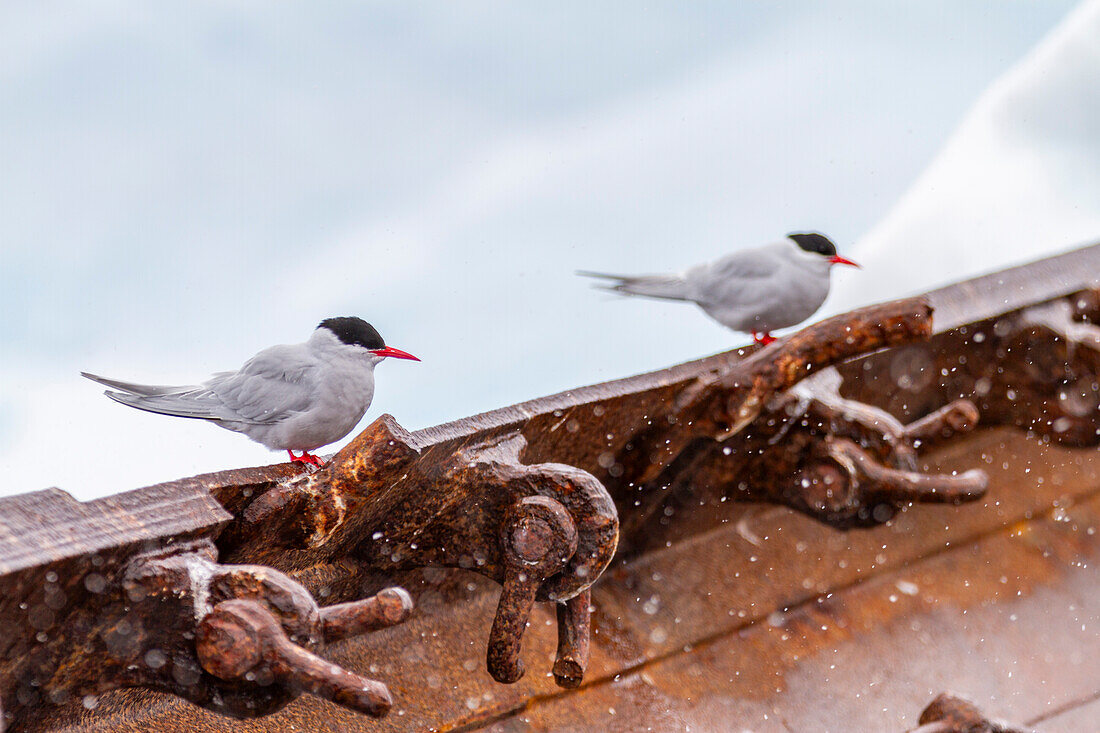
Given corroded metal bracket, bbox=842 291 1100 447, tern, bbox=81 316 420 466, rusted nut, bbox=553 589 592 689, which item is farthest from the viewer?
corroded metal bracket, bbox=842 291 1100 447

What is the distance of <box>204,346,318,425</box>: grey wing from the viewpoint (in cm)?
238

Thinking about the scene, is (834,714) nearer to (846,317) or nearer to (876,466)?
(876,466)

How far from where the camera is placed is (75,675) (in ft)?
5.58

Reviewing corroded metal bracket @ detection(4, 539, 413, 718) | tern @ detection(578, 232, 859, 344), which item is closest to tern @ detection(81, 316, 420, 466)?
corroded metal bracket @ detection(4, 539, 413, 718)

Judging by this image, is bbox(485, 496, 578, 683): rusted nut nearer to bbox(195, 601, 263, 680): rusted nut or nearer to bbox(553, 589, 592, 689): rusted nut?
bbox(553, 589, 592, 689): rusted nut

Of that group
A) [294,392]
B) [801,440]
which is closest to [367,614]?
[294,392]

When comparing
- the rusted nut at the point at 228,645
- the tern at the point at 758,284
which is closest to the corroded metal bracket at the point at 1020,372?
the tern at the point at 758,284

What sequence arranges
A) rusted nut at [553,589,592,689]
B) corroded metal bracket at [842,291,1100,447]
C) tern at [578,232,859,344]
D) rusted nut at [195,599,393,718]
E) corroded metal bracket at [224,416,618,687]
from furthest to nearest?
corroded metal bracket at [842,291,1100,447], tern at [578,232,859,344], rusted nut at [553,589,592,689], corroded metal bracket at [224,416,618,687], rusted nut at [195,599,393,718]

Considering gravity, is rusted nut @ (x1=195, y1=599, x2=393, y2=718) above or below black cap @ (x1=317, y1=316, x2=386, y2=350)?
below

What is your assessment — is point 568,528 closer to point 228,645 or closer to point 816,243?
point 228,645

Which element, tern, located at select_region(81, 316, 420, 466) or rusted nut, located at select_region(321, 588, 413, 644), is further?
tern, located at select_region(81, 316, 420, 466)

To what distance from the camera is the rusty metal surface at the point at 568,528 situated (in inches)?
66.4

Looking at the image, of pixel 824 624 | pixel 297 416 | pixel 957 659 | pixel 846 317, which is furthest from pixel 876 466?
pixel 297 416

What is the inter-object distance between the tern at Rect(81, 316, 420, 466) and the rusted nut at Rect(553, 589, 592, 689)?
644mm
